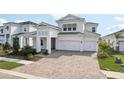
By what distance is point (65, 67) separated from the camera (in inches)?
319

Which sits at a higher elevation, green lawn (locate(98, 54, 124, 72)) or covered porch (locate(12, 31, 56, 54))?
covered porch (locate(12, 31, 56, 54))

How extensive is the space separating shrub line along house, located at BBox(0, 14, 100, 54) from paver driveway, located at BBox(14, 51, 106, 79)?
1.07m

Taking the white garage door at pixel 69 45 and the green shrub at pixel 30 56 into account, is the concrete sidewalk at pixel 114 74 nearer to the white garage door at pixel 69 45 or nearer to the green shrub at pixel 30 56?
the white garage door at pixel 69 45

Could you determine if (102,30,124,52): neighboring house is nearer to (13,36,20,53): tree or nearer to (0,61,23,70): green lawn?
(13,36,20,53): tree

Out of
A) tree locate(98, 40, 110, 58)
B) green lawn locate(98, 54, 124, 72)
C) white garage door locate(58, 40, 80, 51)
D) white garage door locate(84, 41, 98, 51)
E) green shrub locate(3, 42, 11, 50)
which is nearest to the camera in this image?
green lawn locate(98, 54, 124, 72)

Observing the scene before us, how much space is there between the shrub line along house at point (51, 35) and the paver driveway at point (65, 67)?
1.07m

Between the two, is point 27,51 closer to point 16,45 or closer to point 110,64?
point 16,45

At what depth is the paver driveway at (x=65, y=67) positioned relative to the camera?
7.75 meters

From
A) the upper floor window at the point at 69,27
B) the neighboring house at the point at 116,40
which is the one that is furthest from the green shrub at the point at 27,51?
the upper floor window at the point at 69,27

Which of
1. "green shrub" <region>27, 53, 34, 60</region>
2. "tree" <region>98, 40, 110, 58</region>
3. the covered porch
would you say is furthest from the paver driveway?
the covered porch

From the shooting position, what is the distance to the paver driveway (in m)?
7.75

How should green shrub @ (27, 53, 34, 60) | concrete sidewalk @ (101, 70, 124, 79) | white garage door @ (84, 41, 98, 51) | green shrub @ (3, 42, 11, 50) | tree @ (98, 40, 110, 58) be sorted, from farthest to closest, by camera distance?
1. white garage door @ (84, 41, 98, 51)
2. green shrub @ (3, 42, 11, 50)
3. green shrub @ (27, 53, 34, 60)
4. tree @ (98, 40, 110, 58)
5. concrete sidewalk @ (101, 70, 124, 79)

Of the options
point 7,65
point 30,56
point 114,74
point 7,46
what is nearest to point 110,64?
point 114,74
